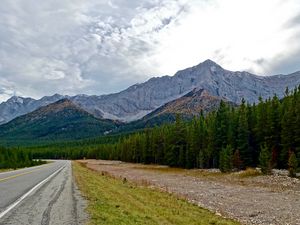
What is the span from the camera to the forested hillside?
5972 cm

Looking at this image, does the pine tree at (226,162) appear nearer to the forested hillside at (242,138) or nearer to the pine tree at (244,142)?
the forested hillside at (242,138)

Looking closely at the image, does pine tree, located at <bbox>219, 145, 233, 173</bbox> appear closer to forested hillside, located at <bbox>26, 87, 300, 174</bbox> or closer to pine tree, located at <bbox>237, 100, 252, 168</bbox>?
forested hillside, located at <bbox>26, 87, 300, 174</bbox>

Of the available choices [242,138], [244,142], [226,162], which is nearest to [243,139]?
[242,138]

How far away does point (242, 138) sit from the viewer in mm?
70750

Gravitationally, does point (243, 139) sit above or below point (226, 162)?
above

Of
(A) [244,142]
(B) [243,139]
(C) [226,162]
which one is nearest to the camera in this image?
(C) [226,162]

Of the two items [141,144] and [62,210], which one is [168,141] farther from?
[62,210]

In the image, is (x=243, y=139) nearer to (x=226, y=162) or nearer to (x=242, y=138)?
(x=242, y=138)

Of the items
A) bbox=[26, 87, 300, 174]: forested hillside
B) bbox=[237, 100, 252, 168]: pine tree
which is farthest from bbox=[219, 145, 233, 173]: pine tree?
bbox=[237, 100, 252, 168]: pine tree

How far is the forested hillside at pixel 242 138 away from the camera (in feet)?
196

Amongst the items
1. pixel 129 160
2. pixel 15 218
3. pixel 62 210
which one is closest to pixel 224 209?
pixel 62 210

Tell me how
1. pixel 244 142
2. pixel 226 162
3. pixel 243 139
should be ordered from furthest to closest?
pixel 243 139 < pixel 244 142 < pixel 226 162

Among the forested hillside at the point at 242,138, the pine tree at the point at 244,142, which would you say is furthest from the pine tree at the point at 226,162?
the pine tree at the point at 244,142

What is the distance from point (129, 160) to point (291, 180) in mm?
102808
